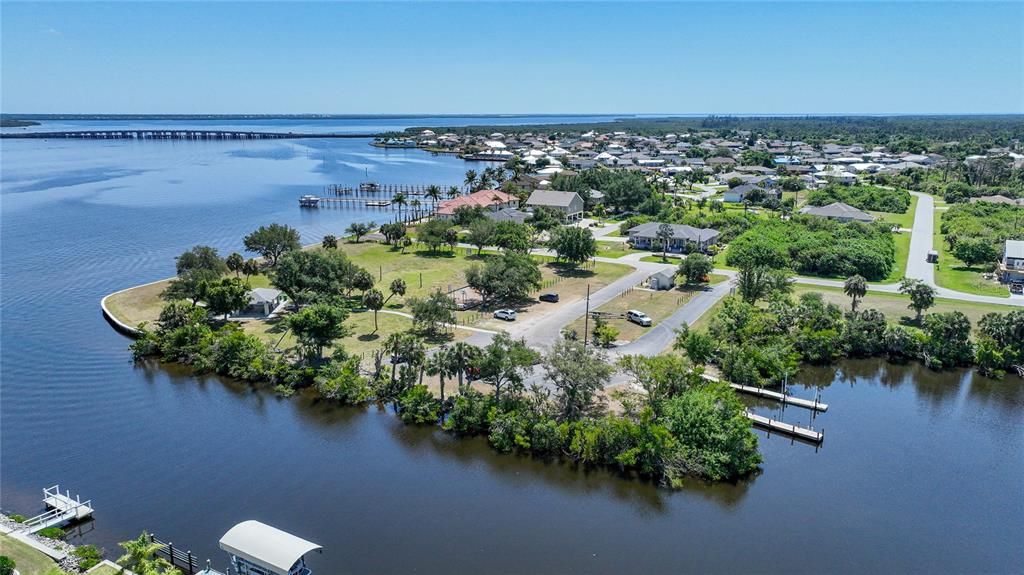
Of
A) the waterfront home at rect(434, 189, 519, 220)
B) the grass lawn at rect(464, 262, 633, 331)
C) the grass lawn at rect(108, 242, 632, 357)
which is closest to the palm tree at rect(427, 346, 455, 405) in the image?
the grass lawn at rect(108, 242, 632, 357)

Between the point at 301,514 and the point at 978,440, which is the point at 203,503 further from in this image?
the point at 978,440

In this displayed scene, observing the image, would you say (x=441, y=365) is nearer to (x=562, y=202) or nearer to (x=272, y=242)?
(x=272, y=242)

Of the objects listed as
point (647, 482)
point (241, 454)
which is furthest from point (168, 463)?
point (647, 482)

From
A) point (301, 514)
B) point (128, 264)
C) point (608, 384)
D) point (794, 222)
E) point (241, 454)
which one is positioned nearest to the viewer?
point (301, 514)

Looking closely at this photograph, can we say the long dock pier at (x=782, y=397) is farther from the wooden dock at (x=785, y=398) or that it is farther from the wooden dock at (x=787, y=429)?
the wooden dock at (x=787, y=429)

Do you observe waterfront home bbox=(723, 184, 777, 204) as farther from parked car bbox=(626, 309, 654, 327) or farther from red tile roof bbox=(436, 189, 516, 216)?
parked car bbox=(626, 309, 654, 327)

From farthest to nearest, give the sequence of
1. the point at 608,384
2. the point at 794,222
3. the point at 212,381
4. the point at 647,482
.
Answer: the point at 794,222 → the point at 212,381 → the point at 608,384 → the point at 647,482

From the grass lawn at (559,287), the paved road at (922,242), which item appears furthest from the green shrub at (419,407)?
the paved road at (922,242)

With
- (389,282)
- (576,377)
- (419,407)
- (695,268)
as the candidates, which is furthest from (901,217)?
(419,407)
